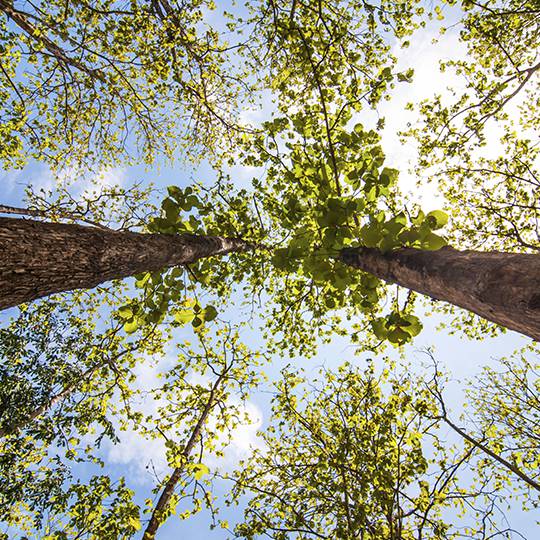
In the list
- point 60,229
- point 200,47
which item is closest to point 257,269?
point 60,229

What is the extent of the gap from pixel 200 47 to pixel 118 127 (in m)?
3.42

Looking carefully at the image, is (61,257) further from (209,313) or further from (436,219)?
(436,219)

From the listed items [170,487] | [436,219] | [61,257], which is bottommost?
[170,487]

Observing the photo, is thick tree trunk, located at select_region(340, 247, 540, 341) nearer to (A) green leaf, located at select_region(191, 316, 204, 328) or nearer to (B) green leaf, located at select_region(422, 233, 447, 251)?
(B) green leaf, located at select_region(422, 233, 447, 251)

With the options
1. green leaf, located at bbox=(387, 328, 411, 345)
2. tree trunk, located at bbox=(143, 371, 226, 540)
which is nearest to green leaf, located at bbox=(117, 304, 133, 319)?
green leaf, located at bbox=(387, 328, 411, 345)

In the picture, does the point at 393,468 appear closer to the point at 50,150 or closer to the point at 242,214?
the point at 242,214

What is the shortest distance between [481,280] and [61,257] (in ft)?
7.30

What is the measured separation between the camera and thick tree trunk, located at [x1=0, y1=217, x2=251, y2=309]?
1564 mm

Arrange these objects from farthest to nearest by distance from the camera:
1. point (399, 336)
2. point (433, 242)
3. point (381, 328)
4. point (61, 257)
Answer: point (381, 328)
point (399, 336)
point (433, 242)
point (61, 257)

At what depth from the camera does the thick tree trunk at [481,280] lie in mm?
1080

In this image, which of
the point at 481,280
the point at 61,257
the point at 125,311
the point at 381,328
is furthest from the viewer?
the point at 125,311

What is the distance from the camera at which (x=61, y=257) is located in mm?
1809

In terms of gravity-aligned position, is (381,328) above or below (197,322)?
above

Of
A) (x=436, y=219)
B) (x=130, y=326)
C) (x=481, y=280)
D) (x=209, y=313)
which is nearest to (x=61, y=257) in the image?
(x=130, y=326)
